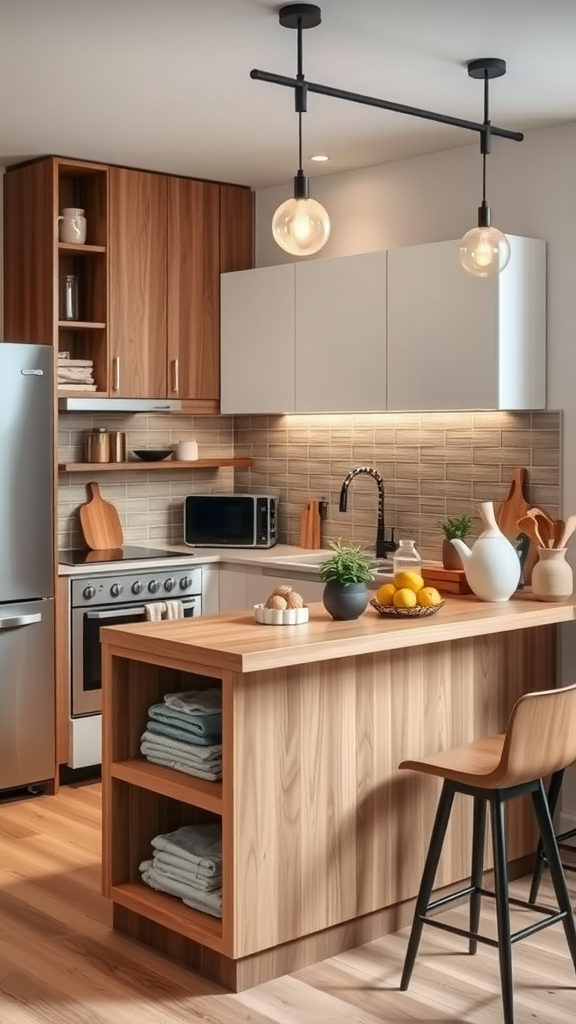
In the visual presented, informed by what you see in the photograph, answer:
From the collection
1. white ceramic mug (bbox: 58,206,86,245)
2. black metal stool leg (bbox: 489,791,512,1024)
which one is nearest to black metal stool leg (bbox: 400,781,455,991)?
black metal stool leg (bbox: 489,791,512,1024)

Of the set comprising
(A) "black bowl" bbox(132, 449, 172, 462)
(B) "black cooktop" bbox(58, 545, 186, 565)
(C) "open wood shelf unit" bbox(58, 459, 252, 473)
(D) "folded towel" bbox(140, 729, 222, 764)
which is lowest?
(D) "folded towel" bbox(140, 729, 222, 764)

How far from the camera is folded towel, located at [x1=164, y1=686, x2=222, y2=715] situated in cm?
352

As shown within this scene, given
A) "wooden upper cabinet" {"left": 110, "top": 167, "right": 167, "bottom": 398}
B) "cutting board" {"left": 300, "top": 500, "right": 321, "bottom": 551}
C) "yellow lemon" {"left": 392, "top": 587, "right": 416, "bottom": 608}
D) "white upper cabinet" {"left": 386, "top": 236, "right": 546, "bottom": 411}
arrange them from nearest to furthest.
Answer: "yellow lemon" {"left": 392, "top": 587, "right": 416, "bottom": 608}, "white upper cabinet" {"left": 386, "top": 236, "right": 546, "bottom": 411}, "wooden upper cabinet" {"left": 110, "top": 167, "right": 167, "bottom": 398}, "cutting board" {"left": 300, "top": 500, "right": 321, "bottom": 551}

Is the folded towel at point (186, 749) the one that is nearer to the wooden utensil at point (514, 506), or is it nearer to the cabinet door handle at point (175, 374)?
the wooden utensil at point (514, 506)

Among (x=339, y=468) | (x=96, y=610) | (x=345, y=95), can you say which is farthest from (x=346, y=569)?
(x=339, y=468)

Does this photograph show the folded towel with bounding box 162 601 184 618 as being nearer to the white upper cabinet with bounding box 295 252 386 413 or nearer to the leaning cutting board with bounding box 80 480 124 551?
the white upper cabinet with bounding box 295 252 386 413

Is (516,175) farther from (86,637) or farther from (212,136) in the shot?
(86,637)

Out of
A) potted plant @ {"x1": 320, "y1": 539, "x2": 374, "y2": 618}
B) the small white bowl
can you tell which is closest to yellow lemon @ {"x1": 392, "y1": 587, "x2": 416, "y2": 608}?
potted plant @ {"x1": 320, "y1": 539, "x2": 374, "y2": 618}

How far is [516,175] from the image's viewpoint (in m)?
4.89

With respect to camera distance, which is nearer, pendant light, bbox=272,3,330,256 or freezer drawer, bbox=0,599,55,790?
pendant light, bbox=272,3,330,256

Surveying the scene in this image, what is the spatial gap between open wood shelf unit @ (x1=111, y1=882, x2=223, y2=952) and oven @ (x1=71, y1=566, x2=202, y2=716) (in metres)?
1.68

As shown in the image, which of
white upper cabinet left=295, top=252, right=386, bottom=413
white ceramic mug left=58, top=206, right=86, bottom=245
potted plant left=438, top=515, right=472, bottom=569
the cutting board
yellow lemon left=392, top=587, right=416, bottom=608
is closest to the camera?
yellow lemon left=392, top=587, right=416, bottom=608

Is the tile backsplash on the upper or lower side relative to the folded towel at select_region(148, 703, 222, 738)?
upper

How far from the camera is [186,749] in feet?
11.6
